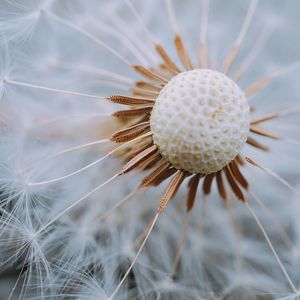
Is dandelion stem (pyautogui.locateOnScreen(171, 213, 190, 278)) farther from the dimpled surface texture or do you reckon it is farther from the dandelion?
the dimpled surface texture

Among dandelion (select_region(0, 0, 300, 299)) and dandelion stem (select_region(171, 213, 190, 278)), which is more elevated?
dandelion (select_region(0, 0, 300, 299))

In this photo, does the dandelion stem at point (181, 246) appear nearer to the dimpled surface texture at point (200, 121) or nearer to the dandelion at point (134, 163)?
the dandelion at point (134, 163)

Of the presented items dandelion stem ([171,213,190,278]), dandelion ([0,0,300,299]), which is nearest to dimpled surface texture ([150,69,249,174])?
dandelion ([0,0,300,299])

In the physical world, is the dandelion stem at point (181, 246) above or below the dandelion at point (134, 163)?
below

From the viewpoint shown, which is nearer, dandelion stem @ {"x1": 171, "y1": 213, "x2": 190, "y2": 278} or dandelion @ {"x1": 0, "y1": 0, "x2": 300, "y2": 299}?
dandelion @ {"x1": 0, "y1": 0, "x2": 300, "y2": 299}

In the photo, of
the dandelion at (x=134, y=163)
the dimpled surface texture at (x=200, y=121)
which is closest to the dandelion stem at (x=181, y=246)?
the dandelion at (x=134, y=163)

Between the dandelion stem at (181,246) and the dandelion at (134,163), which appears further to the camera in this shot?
the dandelion stem at (181,246)

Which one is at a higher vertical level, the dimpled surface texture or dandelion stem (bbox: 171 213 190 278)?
the dimpled surface texture
